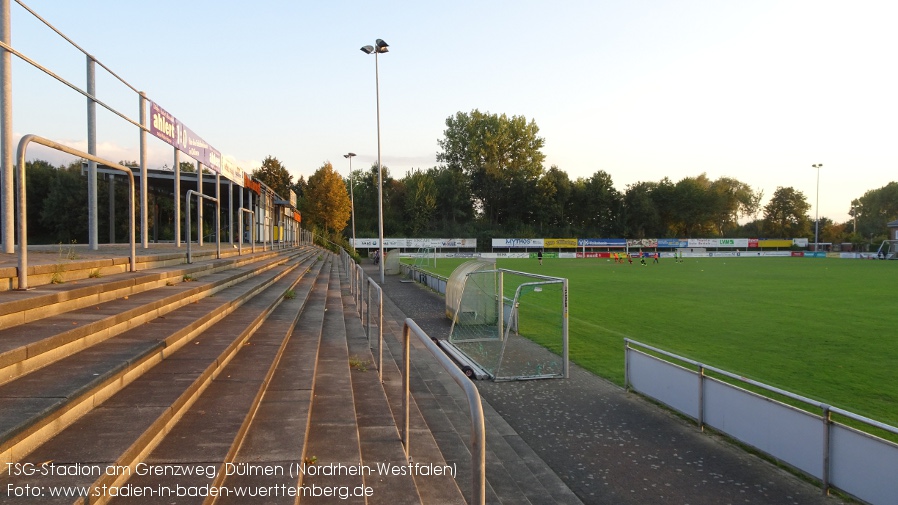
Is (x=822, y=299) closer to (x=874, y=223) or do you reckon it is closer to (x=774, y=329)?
(x=774, y=329)

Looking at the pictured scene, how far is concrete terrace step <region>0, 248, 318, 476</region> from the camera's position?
255cm

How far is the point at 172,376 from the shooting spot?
3844 mm

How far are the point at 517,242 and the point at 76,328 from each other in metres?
72.4

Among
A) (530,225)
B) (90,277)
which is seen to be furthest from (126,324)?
(530,225)

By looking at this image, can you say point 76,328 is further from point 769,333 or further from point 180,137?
point 769,333

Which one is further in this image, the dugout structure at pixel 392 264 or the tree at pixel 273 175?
the tree at pixel 273 175

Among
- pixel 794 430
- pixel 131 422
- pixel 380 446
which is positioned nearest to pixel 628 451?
pixel 794 430

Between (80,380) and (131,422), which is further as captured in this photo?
(80,380)

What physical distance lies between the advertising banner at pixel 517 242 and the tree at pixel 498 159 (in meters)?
8.51

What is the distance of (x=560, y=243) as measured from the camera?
77.1m

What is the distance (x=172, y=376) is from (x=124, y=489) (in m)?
→ 1.41

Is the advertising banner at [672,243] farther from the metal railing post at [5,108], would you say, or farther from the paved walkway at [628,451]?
the metal railing post at [5,108]

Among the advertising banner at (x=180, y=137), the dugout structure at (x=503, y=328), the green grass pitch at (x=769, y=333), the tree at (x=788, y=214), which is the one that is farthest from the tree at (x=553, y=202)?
the advertising banner at (x=180, y=137)

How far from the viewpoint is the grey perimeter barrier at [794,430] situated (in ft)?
15.1
